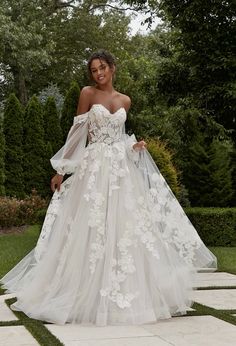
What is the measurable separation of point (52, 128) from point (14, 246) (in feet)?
16.6

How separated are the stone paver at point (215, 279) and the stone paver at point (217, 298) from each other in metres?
0.34

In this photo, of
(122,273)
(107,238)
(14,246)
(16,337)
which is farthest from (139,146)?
(14,246)

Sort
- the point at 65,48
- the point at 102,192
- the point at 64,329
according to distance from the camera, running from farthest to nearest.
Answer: the point at 65,48, the point at 102,192, the point at 64,329

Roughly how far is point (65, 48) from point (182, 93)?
13307 millimetres

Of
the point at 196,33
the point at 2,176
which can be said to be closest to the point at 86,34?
the point at 2,176

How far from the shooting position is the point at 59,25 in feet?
79.0

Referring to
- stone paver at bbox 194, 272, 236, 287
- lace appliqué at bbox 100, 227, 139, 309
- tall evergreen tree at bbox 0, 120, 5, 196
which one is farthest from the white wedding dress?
tall evergreen tree at bbox 0, 120, 5, 196

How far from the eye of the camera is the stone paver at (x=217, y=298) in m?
4.61

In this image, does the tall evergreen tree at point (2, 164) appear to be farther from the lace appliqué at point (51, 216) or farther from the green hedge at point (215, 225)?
the lace appliqué at point (51, 216)

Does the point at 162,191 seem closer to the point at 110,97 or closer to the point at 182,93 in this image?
the point at 110,97

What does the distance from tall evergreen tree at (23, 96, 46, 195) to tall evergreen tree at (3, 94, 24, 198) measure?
0.45 ft

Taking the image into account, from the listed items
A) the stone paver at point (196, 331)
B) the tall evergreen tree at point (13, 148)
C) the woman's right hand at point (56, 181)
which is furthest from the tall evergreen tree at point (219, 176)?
the stone paver at point (196, 331)

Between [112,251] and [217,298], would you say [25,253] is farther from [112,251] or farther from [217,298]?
[112,251]

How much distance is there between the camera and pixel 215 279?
6129mm
